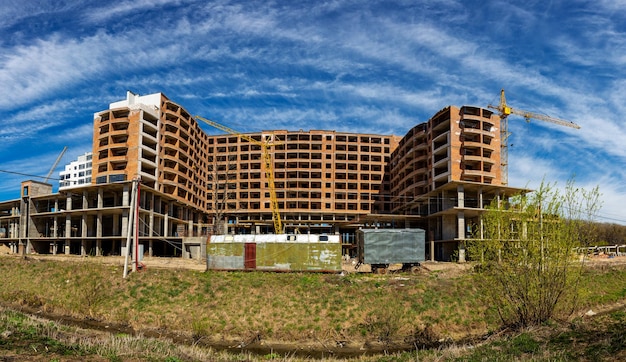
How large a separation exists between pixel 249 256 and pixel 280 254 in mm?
3384

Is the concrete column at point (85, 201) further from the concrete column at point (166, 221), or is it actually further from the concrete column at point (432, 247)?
the concrete column at point (432, 247)

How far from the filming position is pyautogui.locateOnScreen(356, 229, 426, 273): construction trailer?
50.7 meters

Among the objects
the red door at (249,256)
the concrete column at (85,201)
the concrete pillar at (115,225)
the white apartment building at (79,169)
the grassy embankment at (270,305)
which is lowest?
the grassy embankment at (270,305)

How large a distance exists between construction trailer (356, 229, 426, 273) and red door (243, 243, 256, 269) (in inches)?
508

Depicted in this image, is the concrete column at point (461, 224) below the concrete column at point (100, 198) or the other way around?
below

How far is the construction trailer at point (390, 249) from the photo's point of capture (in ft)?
166

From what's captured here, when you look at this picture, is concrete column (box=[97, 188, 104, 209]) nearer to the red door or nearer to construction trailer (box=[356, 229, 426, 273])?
the red door

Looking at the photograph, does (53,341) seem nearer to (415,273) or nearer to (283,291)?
(283,291)

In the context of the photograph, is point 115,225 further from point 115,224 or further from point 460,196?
point 460,196

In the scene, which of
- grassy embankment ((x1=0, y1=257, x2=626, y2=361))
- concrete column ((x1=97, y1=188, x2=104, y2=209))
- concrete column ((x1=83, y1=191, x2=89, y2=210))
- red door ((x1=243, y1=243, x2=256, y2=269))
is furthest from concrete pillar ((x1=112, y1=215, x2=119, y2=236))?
red door ((x1=243, y1=243, x2=256, y2=269))

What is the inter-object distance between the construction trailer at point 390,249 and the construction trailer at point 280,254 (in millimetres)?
5517

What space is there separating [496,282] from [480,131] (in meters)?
64.1

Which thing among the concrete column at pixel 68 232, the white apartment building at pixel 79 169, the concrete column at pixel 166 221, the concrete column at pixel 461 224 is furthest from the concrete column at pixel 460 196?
the white apartment building at pixel 79 169

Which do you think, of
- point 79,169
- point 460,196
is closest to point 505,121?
point 460,196
